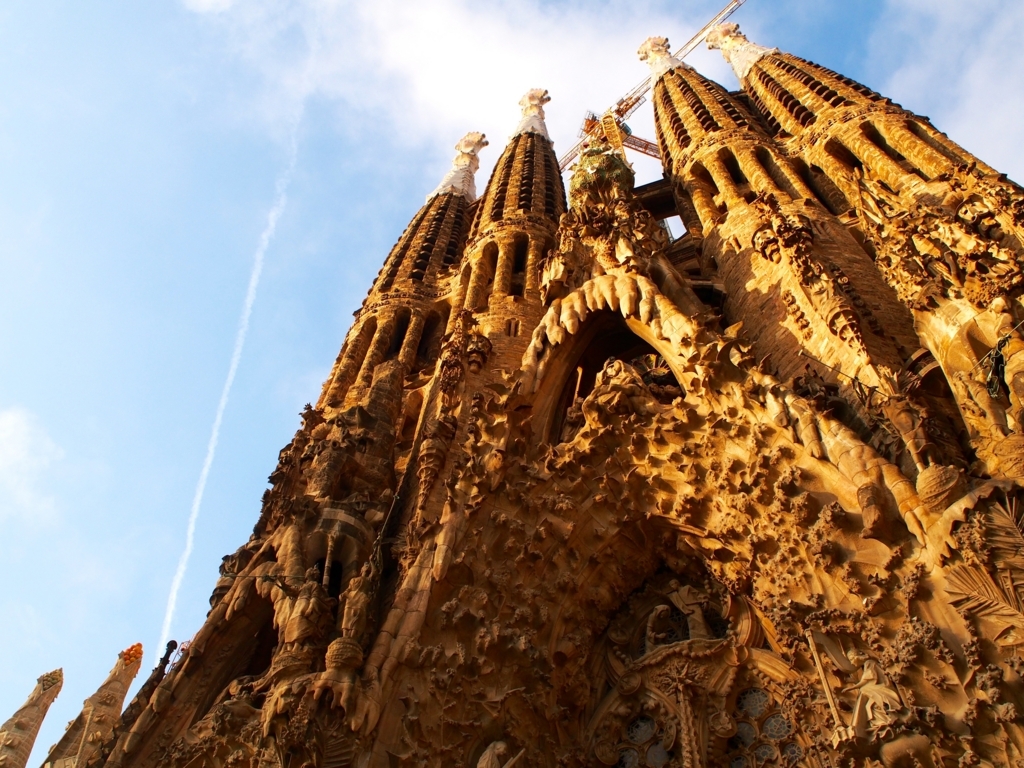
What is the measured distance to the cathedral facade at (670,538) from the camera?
7.12 meters

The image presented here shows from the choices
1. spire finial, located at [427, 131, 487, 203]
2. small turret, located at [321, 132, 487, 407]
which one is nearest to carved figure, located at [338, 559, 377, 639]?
small turret, located at [321, 132, 487, 407]

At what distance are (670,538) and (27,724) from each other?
39.7 ft

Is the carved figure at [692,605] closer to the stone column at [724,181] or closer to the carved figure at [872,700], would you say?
the carved figure at [872,700]

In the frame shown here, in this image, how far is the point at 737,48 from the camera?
31172 mm

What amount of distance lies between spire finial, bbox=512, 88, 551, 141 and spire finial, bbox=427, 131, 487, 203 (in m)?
2.00

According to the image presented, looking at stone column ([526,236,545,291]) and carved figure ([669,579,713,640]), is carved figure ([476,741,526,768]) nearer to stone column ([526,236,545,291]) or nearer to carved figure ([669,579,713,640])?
carved figure ([669,579,713,640])

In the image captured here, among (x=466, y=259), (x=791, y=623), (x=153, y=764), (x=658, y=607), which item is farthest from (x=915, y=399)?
(x=466, y=259)

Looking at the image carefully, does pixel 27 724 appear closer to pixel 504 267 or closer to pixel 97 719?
pixel 97 719

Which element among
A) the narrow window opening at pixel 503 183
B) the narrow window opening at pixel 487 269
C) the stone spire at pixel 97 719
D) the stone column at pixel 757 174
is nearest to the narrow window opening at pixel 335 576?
the stone spire at pixel 97 719

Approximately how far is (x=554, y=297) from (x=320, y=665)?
7481 millimetres

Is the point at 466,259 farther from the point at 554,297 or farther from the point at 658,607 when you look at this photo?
the point at 658,607

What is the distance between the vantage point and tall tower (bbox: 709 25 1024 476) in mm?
7988

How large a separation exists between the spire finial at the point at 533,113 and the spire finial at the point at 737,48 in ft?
22.1

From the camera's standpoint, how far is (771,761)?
8.17 m
